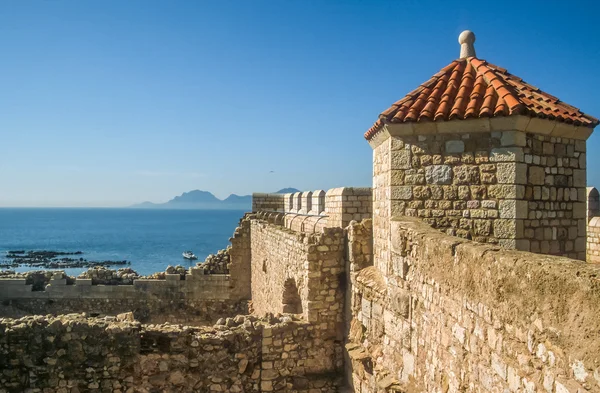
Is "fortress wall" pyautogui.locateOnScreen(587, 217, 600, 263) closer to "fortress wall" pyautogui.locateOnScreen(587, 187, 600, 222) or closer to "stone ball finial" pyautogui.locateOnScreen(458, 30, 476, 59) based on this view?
"fortress wall" pyautogui.locateOnScreen(587, 187, 600, 222)

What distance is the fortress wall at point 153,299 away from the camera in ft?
54.0

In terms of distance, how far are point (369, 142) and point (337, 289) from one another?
2.70 metres

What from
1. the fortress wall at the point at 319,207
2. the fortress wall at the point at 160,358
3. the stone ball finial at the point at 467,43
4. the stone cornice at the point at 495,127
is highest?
the stone ball finial at the point at 467,43

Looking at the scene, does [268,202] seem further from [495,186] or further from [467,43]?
[495,186]

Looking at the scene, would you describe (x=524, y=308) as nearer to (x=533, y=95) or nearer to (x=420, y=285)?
(x=420, y=285)

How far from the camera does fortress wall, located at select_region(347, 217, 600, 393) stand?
268 centimetres

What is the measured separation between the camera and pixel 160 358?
28.7ft

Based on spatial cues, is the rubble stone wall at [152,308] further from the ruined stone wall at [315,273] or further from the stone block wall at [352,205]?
the stone block wall at [352,205]

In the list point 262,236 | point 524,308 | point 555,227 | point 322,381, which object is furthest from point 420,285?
point 262,236

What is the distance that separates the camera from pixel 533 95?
22.3 feet

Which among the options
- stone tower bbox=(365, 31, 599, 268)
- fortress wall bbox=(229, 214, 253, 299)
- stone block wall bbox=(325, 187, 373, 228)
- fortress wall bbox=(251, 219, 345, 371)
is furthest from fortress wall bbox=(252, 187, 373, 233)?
stone tower bbox=(365, 31, 599, 268)

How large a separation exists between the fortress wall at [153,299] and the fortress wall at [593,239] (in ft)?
34.8

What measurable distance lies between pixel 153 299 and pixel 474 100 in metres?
13.4

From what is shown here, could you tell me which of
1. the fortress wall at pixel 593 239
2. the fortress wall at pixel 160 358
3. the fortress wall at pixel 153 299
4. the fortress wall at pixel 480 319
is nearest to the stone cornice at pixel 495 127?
the fortress wall at pixel 480 319
